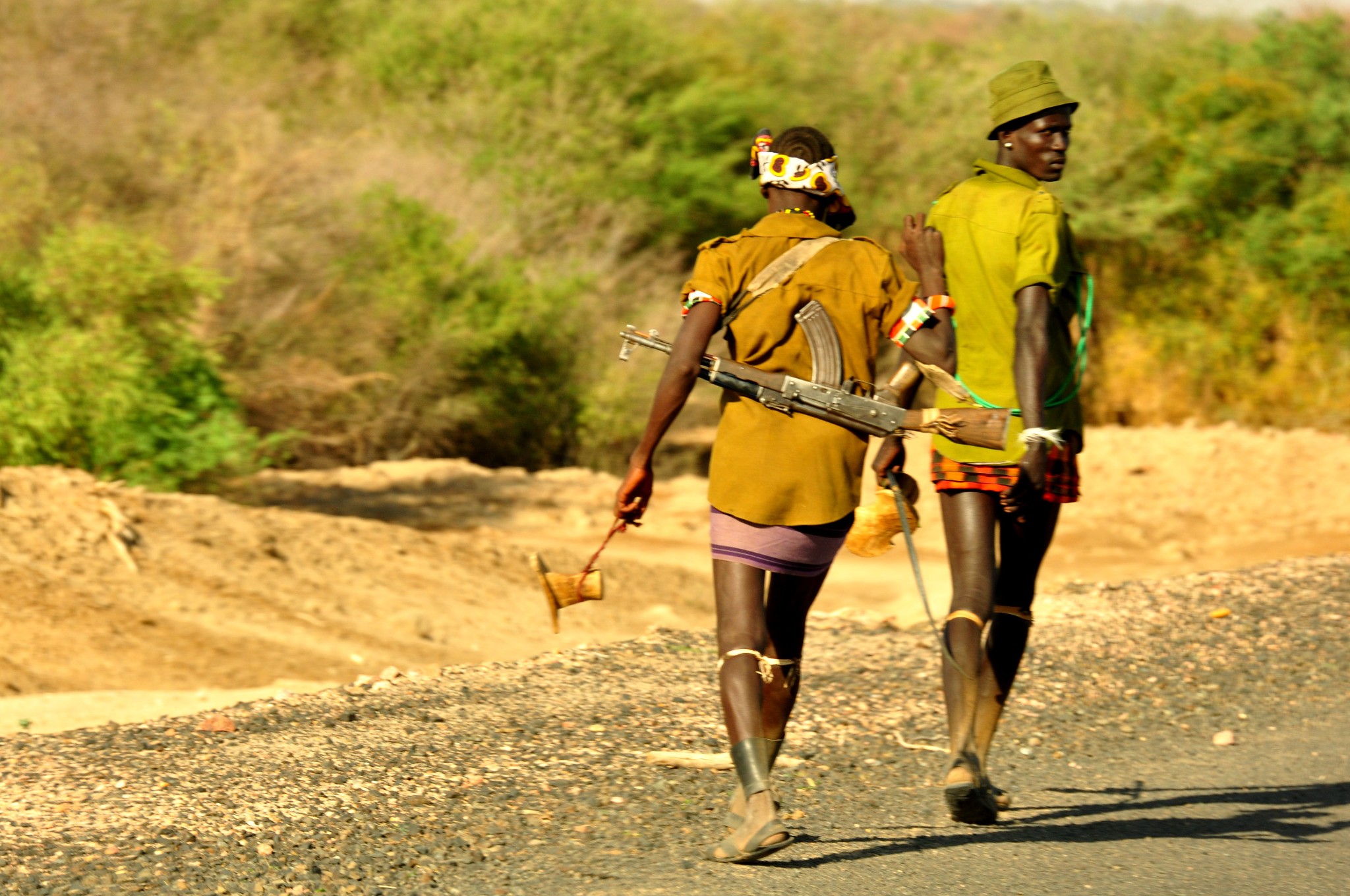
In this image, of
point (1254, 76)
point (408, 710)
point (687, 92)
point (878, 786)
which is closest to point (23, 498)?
point (408, 710)

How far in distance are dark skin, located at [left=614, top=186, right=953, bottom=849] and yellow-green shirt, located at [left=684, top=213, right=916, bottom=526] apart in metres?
0.10

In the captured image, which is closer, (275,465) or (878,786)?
(878,786)

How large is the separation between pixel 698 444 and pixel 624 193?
327 cm

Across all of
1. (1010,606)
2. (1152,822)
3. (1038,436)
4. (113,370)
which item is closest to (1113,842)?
(1152,822)

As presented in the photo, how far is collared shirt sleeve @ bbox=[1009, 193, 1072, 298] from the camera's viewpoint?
396 centimetres

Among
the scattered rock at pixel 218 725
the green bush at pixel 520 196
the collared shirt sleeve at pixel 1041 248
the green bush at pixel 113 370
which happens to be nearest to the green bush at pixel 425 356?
the green bush at pixel 520 196

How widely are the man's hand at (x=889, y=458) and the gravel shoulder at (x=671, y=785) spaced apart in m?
1.00

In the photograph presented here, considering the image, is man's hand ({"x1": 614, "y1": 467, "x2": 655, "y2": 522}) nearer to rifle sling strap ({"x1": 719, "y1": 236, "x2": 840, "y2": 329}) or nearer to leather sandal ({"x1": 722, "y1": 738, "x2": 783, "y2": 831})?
rifle sling strap ({"x1": 719, "y1": 236, "x2": 840, "y2": 329})

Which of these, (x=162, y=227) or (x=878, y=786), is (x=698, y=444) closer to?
(x=162, y=227)

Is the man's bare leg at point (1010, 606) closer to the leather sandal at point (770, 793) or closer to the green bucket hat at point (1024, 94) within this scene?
the leather sandal at point (770, 793)

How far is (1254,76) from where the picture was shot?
61.5 ft

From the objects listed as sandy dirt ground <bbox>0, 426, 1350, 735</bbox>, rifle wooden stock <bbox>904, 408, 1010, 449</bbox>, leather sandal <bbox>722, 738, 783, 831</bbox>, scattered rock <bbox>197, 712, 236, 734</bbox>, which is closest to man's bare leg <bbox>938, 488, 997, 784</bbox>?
rifle wooden stock <bbox>904, 408, 1010, 449</bbox>

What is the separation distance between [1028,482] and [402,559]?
751cm

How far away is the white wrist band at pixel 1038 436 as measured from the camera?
13.0 ft
